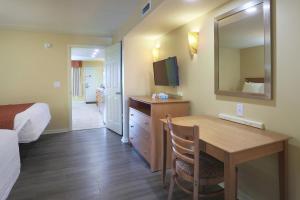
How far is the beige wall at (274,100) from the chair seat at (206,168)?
438 mm

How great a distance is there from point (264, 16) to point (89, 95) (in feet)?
32.2

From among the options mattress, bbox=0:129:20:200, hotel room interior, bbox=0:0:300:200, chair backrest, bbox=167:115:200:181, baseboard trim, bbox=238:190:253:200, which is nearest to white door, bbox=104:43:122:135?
hotel room interior, bbox=0:0:300:200

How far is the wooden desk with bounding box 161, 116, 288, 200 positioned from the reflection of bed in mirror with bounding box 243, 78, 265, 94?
0.36m

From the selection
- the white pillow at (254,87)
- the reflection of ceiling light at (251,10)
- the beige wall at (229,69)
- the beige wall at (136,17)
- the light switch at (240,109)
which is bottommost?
the light switch at (240,109)

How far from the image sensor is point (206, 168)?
5.45 feet

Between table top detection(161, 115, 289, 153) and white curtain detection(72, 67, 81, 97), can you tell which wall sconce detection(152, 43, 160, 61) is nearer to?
table top detection(161, 115, 289, 153)

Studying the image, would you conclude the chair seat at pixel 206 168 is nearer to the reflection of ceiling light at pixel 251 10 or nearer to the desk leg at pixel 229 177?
the desk leg at pixel 229 177

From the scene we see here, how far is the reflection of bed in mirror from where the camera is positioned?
5.68ft

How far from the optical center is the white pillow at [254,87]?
1732mm

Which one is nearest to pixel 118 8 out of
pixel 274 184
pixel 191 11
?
pixel 191 11

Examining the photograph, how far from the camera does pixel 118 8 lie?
10.2 ft

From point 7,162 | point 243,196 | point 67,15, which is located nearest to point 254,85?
point 243,196

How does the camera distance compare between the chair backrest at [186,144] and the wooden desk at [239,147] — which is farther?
the chair backrest at [186,144]

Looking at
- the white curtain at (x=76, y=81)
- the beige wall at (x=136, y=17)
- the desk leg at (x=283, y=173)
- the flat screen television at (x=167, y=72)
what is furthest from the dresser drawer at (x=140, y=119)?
the white curtain at (x=76, y=81)
